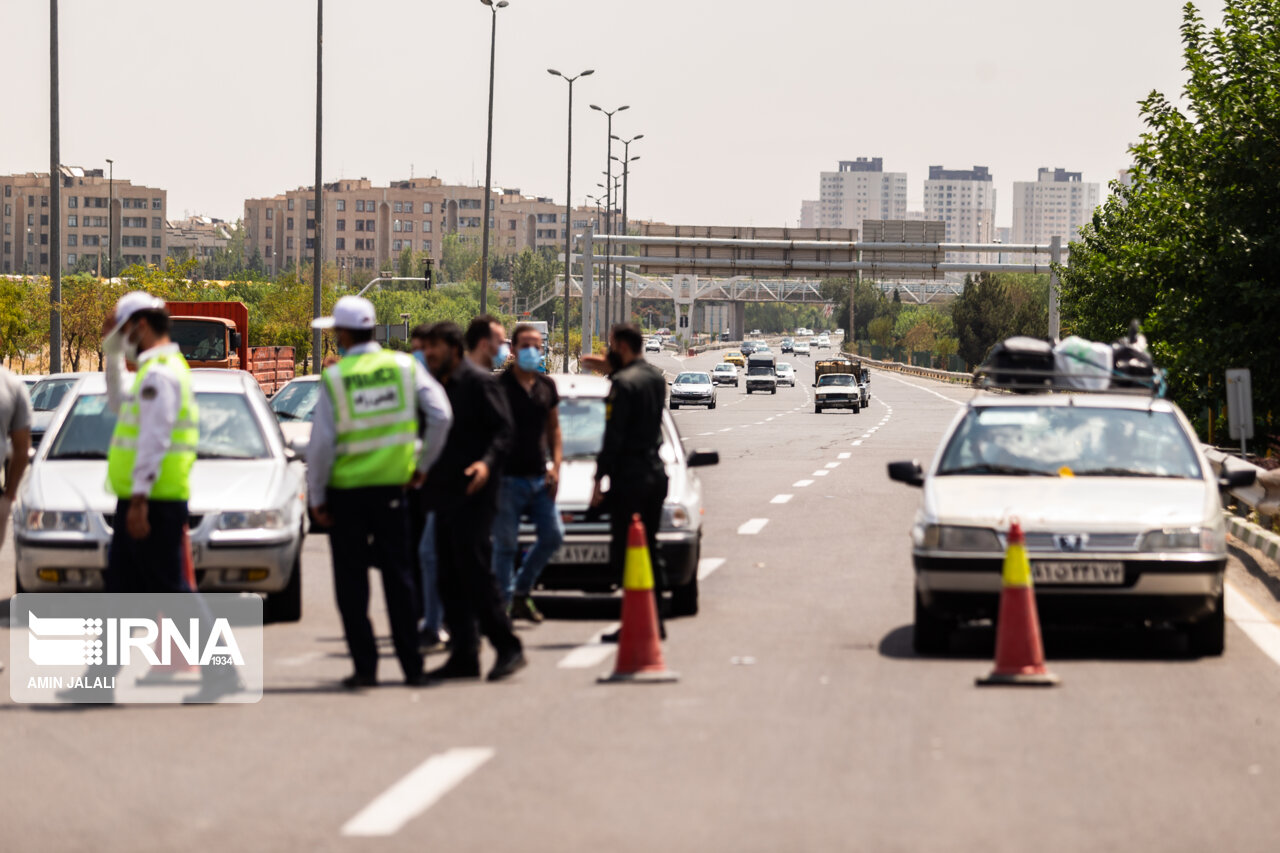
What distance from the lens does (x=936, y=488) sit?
36.0 feet

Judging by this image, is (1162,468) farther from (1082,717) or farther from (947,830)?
(947,830)

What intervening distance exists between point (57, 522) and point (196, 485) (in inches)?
32.6

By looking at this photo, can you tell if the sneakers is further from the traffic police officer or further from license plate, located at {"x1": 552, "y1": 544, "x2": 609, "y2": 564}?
the traffic police officer

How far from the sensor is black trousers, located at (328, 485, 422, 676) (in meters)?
8.87

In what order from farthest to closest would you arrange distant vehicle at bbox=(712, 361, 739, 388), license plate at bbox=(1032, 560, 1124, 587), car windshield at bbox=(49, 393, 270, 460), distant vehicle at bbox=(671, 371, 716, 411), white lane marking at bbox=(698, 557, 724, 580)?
1. distant vehicle at bbox=(712, 361, 739, 388)
2. distant vehicle at bbox=(671, 371, 716, 411)
3. white lane marking at bbox=(698, 557, 724, 580)
4. car windshield at bbox=(49, 393, 270, 460)
5. license plate at bbox=(1032, 560, 1124, 587)

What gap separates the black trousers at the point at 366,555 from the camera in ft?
29.1

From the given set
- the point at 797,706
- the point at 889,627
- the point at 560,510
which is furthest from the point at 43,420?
the point at 797,706

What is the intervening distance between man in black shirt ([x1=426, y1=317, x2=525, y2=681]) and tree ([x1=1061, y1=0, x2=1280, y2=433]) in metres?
15.5

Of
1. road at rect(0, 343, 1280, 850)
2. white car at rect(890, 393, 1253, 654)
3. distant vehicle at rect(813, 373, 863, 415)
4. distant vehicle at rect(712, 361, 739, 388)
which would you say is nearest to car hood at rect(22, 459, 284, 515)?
road at rect(0, 343, 1280, 850)

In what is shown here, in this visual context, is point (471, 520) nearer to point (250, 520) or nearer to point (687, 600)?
point (250, 520)

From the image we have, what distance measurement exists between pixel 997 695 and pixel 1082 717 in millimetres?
626

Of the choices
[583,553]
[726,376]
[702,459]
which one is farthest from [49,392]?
[726,376]

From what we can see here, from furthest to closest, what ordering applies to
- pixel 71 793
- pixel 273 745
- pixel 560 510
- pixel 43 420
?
pixel 43 420, pixel 560 510, pixel 273 745, pixel 71 793

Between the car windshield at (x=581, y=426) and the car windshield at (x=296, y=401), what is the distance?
24.3ft
